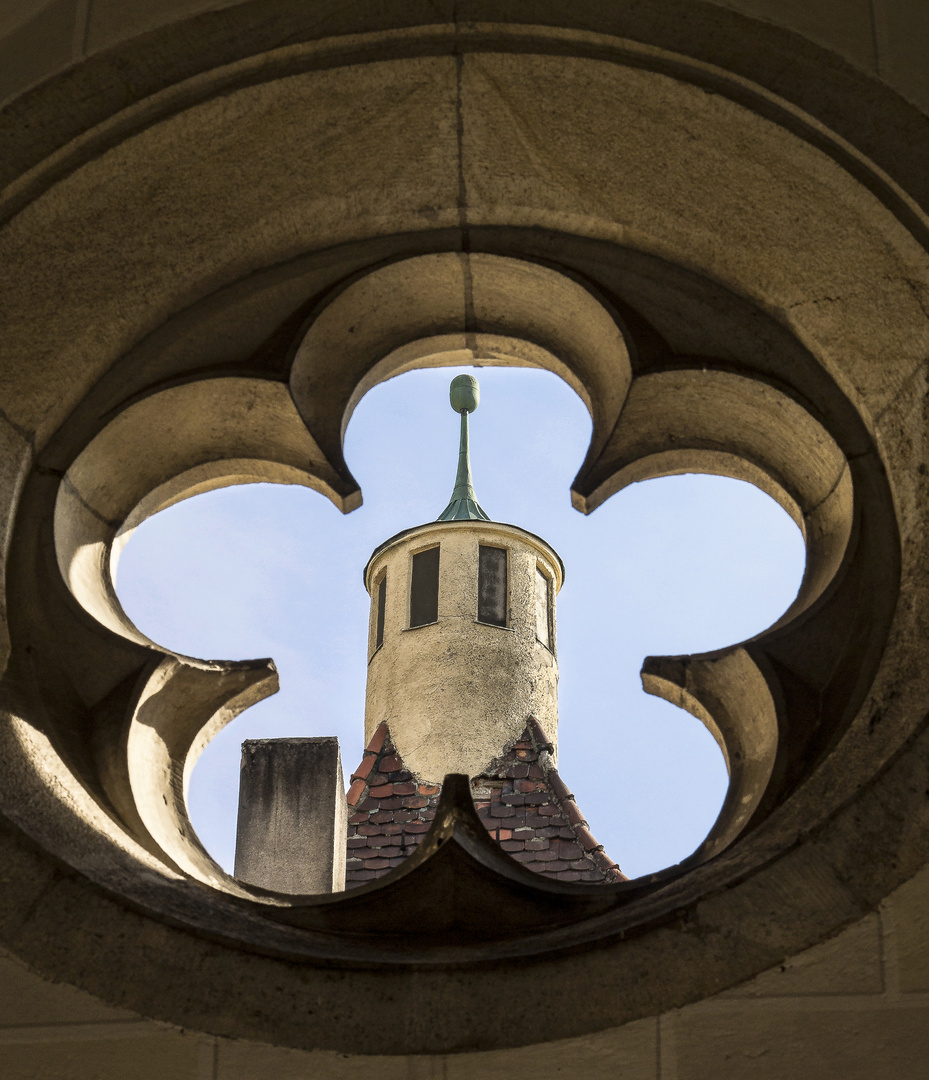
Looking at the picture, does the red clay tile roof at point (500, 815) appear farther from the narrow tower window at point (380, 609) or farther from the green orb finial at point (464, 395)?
the green orb finial at point (464, 395)

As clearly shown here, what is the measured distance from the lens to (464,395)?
18625mm

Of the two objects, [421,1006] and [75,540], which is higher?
[75,540]

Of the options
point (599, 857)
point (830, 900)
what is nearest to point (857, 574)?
point (830, 900)

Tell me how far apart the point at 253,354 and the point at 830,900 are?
2.14 m

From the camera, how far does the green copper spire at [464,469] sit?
17.1 meters

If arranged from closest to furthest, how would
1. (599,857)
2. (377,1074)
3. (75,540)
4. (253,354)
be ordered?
(377,1074), (75,540), (253,354), (599,857)

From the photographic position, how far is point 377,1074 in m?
2.07

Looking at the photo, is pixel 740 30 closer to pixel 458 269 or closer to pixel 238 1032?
pixel 458 269

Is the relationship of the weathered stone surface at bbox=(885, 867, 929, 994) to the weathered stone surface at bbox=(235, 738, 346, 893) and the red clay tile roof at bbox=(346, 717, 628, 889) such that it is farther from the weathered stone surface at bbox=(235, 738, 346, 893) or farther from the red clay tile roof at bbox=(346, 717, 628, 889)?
the red clay tile roof at bbox=(346, 717, 628, 889)

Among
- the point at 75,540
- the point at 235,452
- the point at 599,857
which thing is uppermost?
the point at 599,857

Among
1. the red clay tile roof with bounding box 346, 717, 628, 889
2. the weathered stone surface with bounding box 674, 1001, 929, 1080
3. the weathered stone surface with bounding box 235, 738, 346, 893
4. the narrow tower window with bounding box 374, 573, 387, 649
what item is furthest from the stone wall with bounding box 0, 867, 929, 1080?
the narrow tower window with bounding box 374, 573, 387, 649

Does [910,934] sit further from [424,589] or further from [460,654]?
[424,589]

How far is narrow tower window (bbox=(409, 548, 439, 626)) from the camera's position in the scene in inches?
628

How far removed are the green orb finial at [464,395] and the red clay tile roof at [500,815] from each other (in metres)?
5.96
